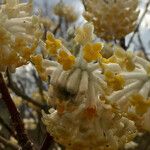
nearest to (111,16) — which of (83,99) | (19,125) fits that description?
(19,125)

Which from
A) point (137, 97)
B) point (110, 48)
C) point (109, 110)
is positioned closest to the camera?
point (137, 97)

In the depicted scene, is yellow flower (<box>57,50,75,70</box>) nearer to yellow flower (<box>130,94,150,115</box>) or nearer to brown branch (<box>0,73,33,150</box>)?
yellow flower (<box>130,94,150,115</box>)

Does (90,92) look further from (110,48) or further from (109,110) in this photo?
(110,48)

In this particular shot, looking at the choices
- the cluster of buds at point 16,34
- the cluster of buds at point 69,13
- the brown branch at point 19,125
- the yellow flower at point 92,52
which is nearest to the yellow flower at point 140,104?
the yellow flower at point 92,52

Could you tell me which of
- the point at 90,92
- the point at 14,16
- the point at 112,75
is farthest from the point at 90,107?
the point at 14,16

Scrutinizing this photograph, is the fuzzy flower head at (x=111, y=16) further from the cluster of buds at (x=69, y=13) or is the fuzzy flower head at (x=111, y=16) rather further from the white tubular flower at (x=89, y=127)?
the cluster of buds at (x=69, y=13)
